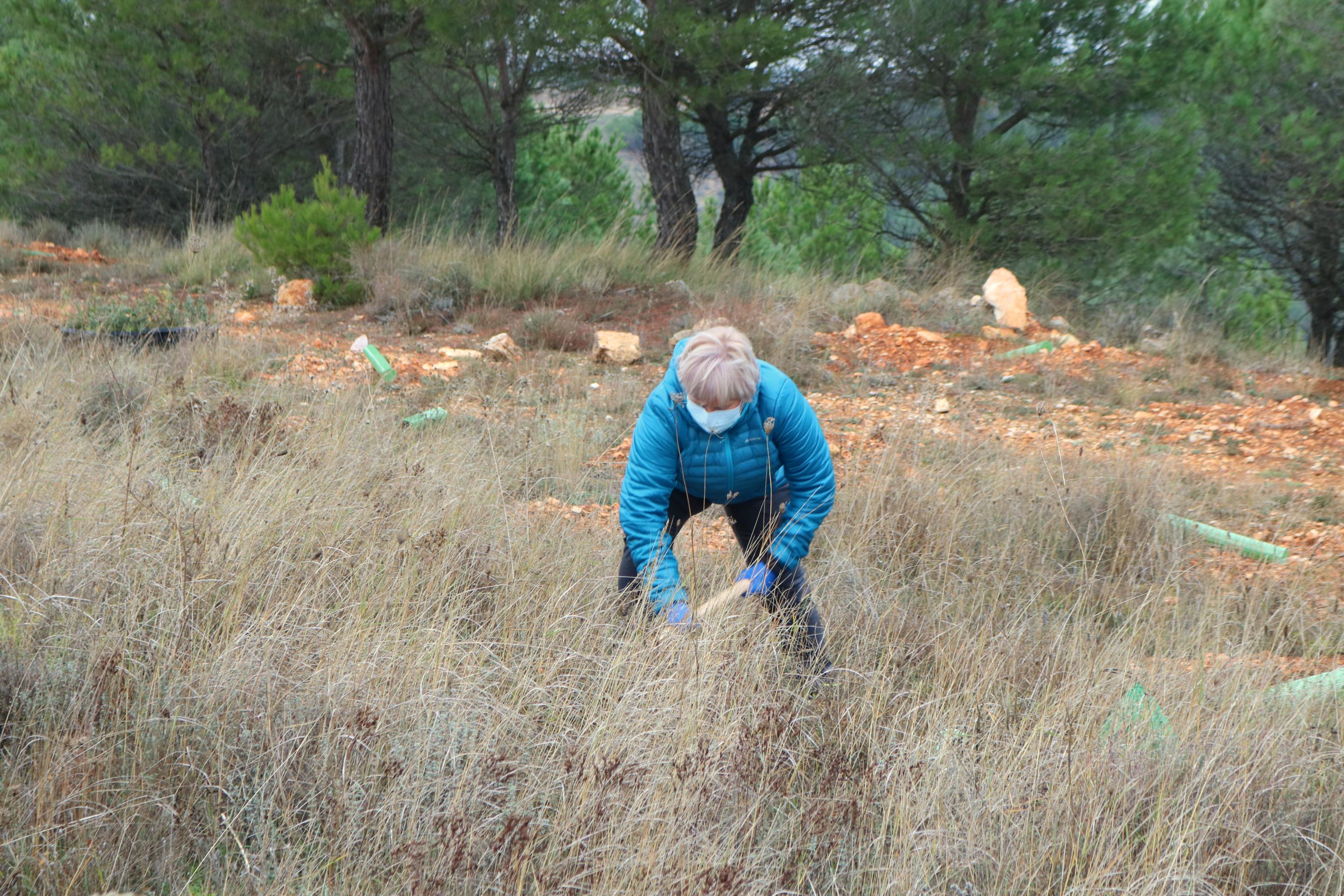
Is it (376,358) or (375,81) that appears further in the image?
(375,81)

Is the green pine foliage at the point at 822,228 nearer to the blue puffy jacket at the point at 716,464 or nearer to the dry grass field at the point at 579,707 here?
the dry grass field at the point at 579,707

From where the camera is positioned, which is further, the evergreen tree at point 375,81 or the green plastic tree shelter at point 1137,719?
the evergreen tree at point 375,81

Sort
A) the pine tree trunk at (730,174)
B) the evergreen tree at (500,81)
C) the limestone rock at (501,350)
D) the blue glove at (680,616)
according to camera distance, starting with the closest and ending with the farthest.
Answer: the blue glove at (680,616), the limestone rock at (501,350), the evergreen tree at (500,81), the pine tree trunk at (730,174)

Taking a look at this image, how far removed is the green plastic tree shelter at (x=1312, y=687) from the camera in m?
2.48

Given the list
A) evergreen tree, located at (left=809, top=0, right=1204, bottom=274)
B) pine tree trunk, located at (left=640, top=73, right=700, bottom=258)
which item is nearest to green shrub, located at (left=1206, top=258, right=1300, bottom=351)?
evergreen tree, located at (left=809, top=0, right=1204, bottom=274)

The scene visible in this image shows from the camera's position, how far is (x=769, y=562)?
266cm

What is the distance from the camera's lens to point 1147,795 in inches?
82.3

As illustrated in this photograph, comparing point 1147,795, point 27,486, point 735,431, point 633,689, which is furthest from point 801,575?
point 27,486

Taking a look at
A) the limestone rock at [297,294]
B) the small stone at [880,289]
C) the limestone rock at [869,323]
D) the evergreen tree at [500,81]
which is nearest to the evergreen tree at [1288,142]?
the small stone at [880,289]

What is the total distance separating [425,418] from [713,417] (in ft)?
9.51

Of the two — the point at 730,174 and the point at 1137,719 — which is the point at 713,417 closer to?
the point at 1137,719

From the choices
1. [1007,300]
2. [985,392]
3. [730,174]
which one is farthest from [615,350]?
[730,174]

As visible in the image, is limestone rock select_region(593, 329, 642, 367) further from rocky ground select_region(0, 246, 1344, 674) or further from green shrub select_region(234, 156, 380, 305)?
green shrub select_region(234, 156, 380, 305)

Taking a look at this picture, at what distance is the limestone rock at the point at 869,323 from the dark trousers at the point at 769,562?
15.6 ft
